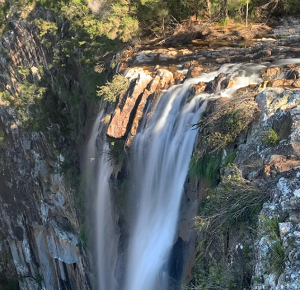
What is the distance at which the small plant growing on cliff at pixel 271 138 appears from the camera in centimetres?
662

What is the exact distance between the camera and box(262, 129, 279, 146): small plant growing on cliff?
662 cm

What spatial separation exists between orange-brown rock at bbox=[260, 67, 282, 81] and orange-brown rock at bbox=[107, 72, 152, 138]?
329 cm

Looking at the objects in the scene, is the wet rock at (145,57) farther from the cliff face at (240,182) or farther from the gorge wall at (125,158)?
the cliff face at (240,182)

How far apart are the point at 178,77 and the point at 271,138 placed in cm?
529

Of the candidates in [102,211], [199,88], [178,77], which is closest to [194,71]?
[178,77]

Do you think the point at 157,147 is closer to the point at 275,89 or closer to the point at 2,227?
the point at 275,89

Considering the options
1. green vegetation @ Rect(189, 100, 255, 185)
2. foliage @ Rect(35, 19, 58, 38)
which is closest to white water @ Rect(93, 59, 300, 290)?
green vegetation @ Rect(189, 100, 255, 185)

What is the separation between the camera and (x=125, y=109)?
36.5ft

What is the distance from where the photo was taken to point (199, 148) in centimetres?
806

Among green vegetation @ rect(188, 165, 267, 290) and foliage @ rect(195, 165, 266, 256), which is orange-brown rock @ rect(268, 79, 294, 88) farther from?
foliage @ rect(195, 165, 266, 256)

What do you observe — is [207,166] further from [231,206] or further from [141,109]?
[141,109]

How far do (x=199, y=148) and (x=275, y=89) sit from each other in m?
2.02

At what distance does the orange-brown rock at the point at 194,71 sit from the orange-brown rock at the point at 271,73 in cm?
197

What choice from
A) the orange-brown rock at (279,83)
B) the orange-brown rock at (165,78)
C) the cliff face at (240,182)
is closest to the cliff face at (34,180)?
the orange-brown rock at (165,78)
